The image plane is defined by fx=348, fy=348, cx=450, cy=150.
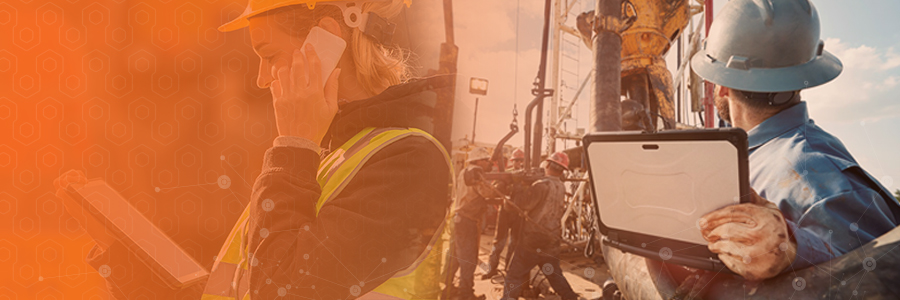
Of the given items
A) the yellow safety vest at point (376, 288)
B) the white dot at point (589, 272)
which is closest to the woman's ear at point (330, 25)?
the yellow safety vest at point (376, 288)

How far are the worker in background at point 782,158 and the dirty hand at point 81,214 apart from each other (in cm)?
176

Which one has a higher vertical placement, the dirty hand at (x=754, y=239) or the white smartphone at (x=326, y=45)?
the white smartphone at (x=326, y=45)

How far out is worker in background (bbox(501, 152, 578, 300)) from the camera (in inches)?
191

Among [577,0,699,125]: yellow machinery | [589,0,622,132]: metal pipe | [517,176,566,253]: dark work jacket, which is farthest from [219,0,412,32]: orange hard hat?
[577,0,699,125]: yellow machinery

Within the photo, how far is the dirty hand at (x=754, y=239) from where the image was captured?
0.75 m

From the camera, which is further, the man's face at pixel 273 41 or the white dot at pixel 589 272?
the white dot at pixel 589 272

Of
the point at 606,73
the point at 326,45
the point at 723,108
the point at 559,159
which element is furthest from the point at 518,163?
the point at 326,45

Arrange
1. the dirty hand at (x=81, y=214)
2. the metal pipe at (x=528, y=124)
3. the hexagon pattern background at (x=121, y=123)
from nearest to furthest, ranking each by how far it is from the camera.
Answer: the dirty hand at (x=81, y=214) < the hexagon pattern background at (x=121, y=123) < the metal pipe at (x=528, y=124)

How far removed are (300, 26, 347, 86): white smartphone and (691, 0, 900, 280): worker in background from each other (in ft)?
3.23

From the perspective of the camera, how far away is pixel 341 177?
83 cm

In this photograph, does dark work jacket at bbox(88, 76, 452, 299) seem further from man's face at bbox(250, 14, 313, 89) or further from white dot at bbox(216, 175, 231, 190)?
white dot at bbox(216, 175, 231, 190)

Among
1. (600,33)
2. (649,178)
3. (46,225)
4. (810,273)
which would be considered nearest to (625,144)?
(649,178)

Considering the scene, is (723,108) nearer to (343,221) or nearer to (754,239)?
(754,239)

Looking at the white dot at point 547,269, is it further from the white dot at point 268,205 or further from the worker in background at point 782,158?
the white dot at point 268,205
